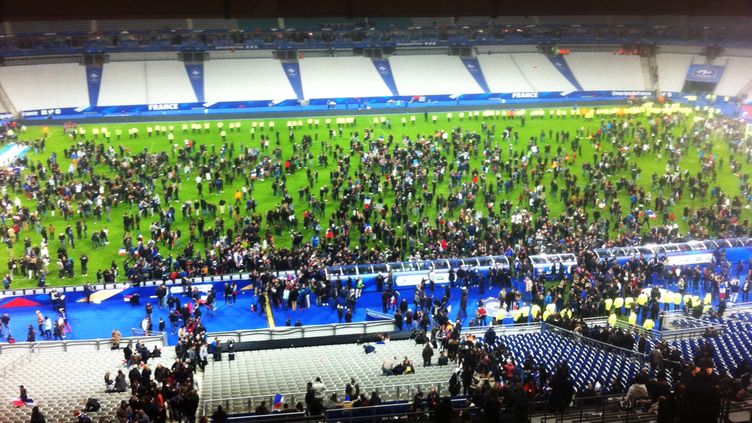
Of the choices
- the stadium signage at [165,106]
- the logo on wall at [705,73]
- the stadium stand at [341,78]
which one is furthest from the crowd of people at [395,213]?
the logo on wall at [705,73]

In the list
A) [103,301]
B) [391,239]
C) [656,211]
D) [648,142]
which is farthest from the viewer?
[648,142]

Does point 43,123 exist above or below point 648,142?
above

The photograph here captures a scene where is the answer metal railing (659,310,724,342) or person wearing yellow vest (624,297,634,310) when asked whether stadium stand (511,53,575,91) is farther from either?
metal railing (659,310,724,342)

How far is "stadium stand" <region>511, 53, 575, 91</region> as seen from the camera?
6831cm

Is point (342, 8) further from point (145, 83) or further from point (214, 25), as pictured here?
point (214, 25)

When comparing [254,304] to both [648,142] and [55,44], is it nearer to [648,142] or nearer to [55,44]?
[648,142]

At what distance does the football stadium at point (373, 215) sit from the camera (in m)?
18.4

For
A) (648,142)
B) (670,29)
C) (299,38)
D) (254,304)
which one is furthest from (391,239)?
(670,29)

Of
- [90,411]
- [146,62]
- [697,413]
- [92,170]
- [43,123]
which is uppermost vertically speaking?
[146,62]

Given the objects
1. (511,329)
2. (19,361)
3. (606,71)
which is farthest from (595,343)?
(606,71)

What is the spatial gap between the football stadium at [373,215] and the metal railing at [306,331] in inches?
5.9

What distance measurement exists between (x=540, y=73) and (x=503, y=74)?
3.65 m

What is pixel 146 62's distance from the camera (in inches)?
2618

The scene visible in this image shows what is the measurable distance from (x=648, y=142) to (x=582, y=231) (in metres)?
17.3
